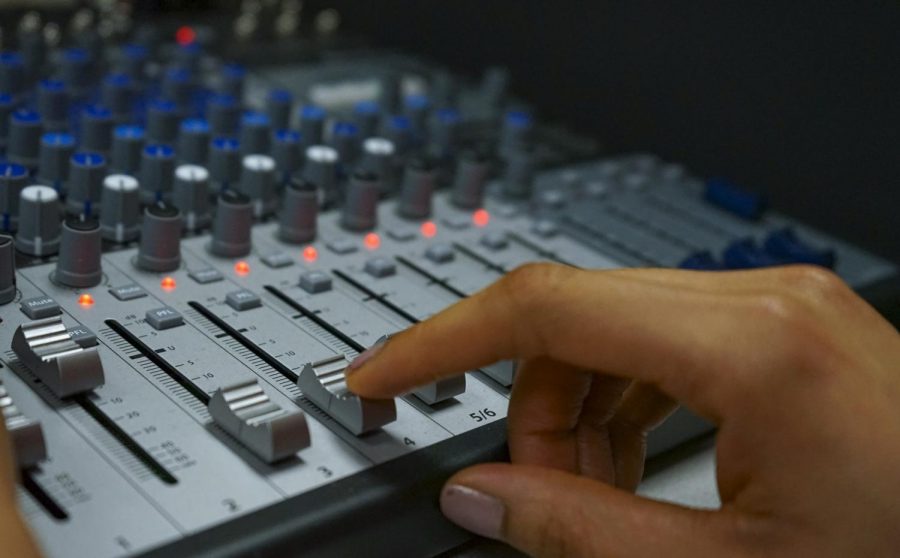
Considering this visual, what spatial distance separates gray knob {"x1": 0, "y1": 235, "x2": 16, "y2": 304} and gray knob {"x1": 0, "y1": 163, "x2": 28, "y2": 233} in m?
0.15

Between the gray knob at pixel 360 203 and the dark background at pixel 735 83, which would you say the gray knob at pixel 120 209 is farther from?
the dark background at pixel 735 83

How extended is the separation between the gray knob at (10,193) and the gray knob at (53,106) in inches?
8.7

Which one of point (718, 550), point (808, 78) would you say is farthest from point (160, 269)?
point (808, 78)

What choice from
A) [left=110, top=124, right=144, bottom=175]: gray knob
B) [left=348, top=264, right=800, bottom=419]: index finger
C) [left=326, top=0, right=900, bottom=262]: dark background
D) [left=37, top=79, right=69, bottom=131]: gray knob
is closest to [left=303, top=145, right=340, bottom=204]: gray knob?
[left=110, top=124, right=144, bottom=175]: gray knob

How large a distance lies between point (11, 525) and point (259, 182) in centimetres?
73

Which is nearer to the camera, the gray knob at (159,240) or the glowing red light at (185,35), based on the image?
the gray knob at (159,240)

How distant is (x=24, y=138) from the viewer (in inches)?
50.9

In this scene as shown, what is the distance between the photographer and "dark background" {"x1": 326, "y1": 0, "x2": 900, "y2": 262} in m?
1.63

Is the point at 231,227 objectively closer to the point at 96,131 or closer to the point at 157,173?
the point at 157,173

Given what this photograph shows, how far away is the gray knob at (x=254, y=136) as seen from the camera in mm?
1440

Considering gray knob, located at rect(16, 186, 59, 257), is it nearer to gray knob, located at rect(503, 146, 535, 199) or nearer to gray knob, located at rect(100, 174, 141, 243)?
gray knob, located at rect(100, 174, 141, 243)

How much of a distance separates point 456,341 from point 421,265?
45 centimetres

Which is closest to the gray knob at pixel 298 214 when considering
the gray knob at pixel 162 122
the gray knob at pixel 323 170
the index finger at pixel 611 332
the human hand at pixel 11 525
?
the gray knob at pixel 323 170

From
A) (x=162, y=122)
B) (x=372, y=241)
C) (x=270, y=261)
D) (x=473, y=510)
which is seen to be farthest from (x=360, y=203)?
(x=473, y=510)
